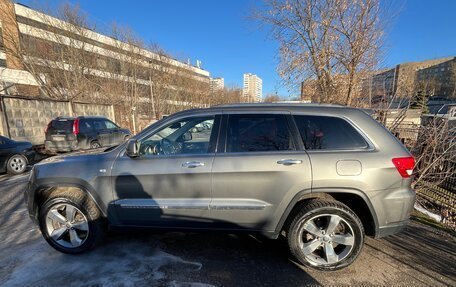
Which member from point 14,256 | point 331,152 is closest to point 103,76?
point 14,256

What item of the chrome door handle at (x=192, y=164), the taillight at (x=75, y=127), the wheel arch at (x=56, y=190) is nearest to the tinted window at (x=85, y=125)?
the taillight at (x=75, y=127)

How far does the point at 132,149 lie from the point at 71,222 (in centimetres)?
137

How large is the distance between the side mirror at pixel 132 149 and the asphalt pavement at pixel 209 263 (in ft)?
4.34

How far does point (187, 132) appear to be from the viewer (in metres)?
3.19

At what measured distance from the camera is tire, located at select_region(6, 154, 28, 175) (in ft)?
22.7

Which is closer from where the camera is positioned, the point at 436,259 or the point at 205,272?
the point at 205,272

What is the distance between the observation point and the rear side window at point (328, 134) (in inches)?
104

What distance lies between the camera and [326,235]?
271 centimetres

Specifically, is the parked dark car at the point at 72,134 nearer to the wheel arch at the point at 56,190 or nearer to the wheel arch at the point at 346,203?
the wheel arch at the point at 56,190

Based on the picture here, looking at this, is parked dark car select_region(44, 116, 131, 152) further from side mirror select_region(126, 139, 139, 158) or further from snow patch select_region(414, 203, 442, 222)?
snow patch select_region(414, 203, 442, 222)

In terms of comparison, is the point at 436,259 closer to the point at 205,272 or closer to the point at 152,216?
the point at 205,272

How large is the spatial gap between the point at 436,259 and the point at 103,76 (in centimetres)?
2941

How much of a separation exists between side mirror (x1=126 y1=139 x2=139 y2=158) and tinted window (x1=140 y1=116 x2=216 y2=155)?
0.11m

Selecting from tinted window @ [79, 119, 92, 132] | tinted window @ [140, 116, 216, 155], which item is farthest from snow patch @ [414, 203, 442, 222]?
tinted window @ [79, 119, 92, 132]
